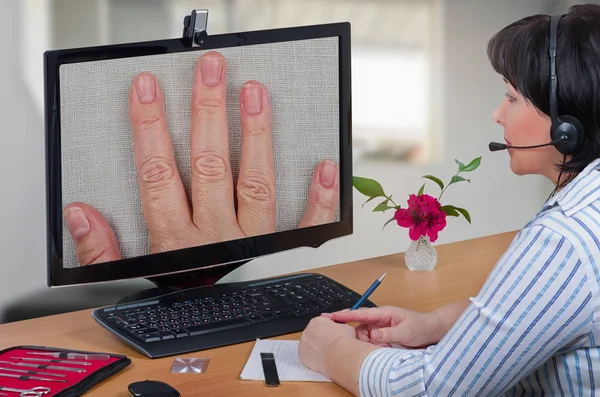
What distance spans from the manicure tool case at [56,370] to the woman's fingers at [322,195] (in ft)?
1.62

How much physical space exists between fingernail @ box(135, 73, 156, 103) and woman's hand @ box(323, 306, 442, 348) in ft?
1.46

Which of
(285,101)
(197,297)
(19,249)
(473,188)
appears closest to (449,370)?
(197,297)

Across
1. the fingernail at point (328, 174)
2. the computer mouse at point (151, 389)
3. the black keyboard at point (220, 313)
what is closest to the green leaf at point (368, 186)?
the fingernail at point (328, 174)

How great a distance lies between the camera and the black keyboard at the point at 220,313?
1278 millimetres

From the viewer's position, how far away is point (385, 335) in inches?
48.8

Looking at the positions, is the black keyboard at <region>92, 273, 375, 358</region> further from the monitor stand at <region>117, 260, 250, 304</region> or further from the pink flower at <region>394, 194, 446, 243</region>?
the pink flower at <region>394, 194, 446, 243</region>

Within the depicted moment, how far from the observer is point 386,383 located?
41.5 inches

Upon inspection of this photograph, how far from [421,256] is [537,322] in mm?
779

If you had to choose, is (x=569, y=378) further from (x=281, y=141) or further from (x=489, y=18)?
(x=489, y=18)

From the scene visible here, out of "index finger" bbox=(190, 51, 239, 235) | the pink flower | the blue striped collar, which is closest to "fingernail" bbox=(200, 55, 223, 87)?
"index finger" bbox=(190, 51, 239, 235)

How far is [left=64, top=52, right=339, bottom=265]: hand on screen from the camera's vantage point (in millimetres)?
1334

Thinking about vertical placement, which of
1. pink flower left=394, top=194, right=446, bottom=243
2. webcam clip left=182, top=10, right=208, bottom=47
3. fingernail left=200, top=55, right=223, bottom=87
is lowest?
pink flower left=394, top=194, right=446, bottom=243

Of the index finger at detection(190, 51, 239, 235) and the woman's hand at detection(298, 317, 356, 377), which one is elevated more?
the index finger at detection(190, 51, 239, 235)

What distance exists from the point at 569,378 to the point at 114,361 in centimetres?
62
